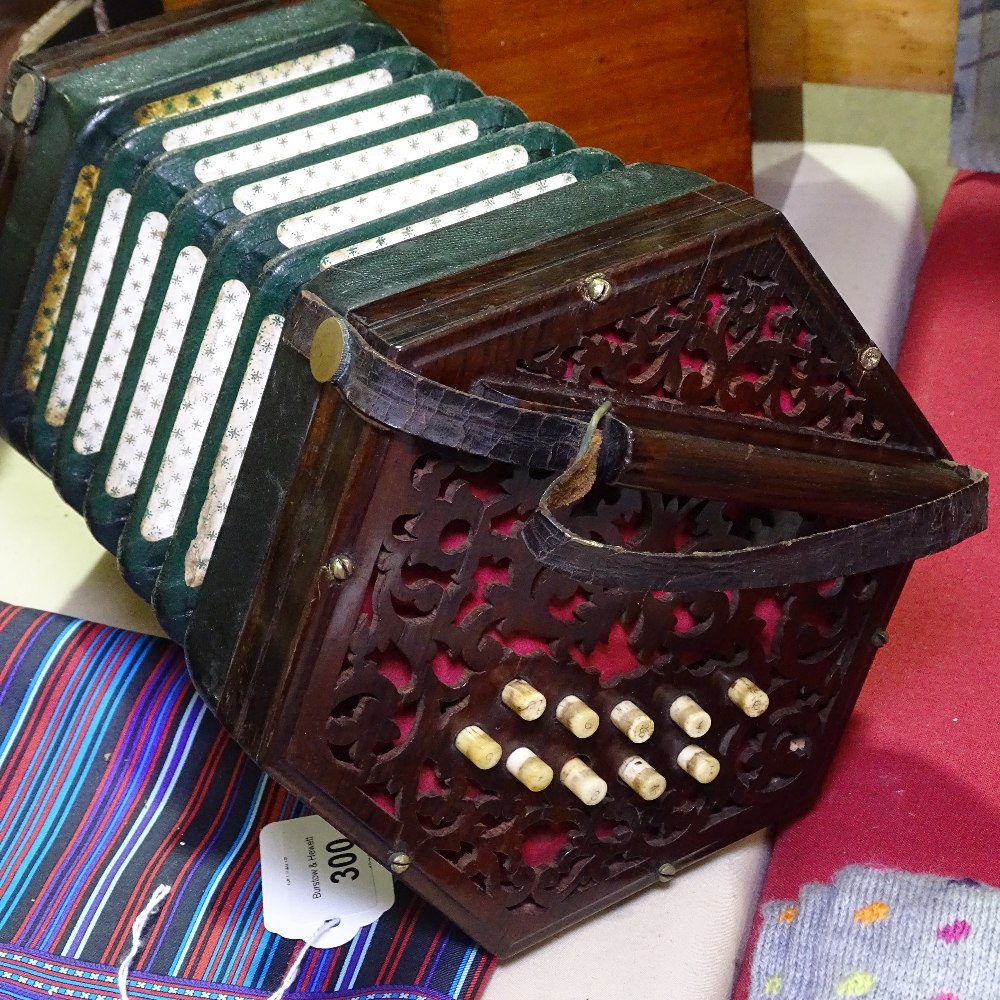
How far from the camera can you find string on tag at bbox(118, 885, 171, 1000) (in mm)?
1136

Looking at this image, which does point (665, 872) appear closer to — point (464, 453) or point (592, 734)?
point (592, 734)

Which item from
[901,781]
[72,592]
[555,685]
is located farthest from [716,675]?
[72,592]

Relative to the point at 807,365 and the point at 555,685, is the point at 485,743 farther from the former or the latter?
the point at 807,365

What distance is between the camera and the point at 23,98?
4.05ft

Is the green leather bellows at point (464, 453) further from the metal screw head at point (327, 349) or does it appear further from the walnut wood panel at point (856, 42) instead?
the walnut wood panel at point (856, 42)

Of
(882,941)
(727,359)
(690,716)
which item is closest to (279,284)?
(727,359)

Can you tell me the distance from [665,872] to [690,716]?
18 cm

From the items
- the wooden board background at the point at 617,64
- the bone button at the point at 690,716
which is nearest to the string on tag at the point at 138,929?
the bone button at the point at 690,716

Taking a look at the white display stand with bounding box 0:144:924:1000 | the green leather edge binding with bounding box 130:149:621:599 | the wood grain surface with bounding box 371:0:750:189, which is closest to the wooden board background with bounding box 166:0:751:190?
the wood grain surface with bounding box 371:0:750:189

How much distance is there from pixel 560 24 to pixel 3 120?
57 centimetres

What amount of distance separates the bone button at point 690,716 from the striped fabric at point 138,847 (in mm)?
268

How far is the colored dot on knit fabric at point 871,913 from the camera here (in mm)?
1034

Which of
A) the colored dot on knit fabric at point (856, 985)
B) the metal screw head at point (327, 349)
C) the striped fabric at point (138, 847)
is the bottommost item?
the striped fabric at point (138, 847)

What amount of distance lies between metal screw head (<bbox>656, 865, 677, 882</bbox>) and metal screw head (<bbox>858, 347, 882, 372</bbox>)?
0.42 m
